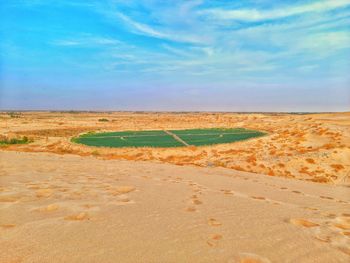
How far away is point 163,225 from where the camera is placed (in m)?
5.51

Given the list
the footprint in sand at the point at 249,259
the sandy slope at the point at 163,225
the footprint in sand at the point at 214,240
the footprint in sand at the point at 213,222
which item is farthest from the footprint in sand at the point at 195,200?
the footprint in sand at the point at 249,259

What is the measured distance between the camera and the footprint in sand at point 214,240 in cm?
461

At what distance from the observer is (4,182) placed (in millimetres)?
8844

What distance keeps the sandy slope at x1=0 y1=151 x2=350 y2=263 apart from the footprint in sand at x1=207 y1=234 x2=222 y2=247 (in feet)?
0.06

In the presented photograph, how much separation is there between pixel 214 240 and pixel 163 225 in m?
1.16

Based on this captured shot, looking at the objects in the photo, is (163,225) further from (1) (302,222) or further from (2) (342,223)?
(2) (342,223)

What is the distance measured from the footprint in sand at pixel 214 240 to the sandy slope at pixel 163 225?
0.02 meters

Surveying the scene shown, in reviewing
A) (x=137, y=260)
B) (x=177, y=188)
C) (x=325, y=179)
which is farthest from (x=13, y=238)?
(x=325, y=179)

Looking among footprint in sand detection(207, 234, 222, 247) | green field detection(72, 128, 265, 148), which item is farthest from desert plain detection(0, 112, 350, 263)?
green field detection(72, 128, 265, 148)

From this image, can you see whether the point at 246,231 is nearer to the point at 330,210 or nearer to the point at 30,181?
the point at 330,210

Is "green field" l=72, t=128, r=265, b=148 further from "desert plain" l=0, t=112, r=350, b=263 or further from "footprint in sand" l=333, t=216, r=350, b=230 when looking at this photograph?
"footprint in sand" l=333, t=216, r=350, b=230

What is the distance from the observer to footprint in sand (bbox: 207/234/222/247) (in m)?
4.61

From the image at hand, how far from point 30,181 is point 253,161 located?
1472 cm

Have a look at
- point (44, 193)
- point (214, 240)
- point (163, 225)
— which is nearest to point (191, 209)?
point (163, 225)
